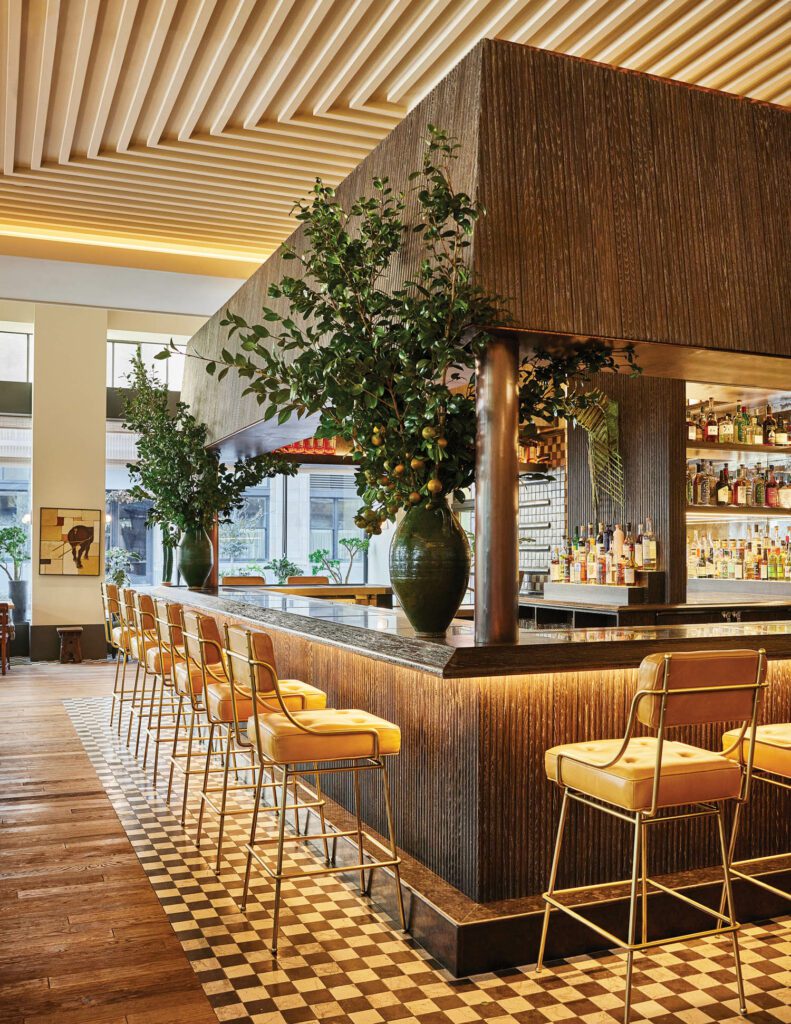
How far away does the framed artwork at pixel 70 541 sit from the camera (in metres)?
11.8

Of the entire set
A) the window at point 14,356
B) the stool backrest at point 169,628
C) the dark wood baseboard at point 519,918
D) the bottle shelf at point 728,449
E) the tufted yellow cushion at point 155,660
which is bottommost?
the dark wood baseboard at point 519,918

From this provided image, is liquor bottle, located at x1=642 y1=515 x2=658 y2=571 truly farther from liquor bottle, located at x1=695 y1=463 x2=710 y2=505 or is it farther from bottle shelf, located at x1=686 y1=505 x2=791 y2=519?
liquor bottle, located at x1=695 y1=463 x2=710 y2=505

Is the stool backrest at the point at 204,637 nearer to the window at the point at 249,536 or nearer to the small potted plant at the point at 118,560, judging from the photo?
the small potted plant at the point at 118,560

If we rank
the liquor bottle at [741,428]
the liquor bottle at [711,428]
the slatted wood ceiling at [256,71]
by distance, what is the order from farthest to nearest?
the liquor bottle at [741,428] < the liquor bottle at [711,428] < the slatted wood ceiling at [256,71]

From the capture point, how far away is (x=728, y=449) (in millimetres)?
6949

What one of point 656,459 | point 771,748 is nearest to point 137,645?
point 656,459

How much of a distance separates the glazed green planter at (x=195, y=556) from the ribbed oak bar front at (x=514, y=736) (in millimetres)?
4014

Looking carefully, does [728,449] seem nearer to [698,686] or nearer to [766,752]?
[766,752]

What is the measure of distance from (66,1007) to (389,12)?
4.42m

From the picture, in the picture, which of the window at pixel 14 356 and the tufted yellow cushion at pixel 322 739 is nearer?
the tufted yellow cushion at pixel 322 739

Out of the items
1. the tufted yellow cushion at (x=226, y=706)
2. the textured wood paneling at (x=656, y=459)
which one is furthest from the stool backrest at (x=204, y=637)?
the textured wood paneling at (x=656, y=459)

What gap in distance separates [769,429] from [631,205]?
4.18 metres

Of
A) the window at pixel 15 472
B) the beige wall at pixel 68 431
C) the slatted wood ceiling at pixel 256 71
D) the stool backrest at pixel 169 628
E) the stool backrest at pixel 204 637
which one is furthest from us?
the window at pixel 15 472

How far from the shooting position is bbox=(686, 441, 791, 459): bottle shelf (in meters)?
6.79
